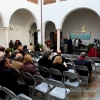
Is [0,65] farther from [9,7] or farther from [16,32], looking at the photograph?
[16,32]

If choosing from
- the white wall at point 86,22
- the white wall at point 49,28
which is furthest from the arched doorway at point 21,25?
the white wall at point 86,22

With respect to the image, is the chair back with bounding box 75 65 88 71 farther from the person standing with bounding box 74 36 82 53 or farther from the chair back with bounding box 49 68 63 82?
the person standing with bounding box 74 36 82 53

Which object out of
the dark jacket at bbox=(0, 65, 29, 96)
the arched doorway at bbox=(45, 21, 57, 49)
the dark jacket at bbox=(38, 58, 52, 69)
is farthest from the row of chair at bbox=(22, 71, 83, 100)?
the arched doorway at bbox=(45, 21, 57, 49)

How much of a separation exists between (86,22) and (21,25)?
6.79m

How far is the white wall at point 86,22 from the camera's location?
12.3 meters

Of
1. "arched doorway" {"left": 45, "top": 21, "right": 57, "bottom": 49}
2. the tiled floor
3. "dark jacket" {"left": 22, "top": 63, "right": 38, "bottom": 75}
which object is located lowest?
the tiled floor

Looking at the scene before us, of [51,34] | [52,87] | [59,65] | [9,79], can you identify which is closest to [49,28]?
[51,34]

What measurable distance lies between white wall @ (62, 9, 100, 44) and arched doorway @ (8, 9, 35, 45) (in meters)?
4.22

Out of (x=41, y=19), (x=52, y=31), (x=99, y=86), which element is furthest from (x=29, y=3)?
(x=99, y=86)

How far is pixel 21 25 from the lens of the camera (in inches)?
525

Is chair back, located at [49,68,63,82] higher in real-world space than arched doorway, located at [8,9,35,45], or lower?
lower

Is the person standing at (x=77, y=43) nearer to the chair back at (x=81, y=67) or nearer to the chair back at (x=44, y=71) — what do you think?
the chair back at (x=81, y=67)

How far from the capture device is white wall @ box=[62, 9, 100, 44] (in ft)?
40.3

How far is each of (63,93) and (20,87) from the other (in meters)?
0.94
